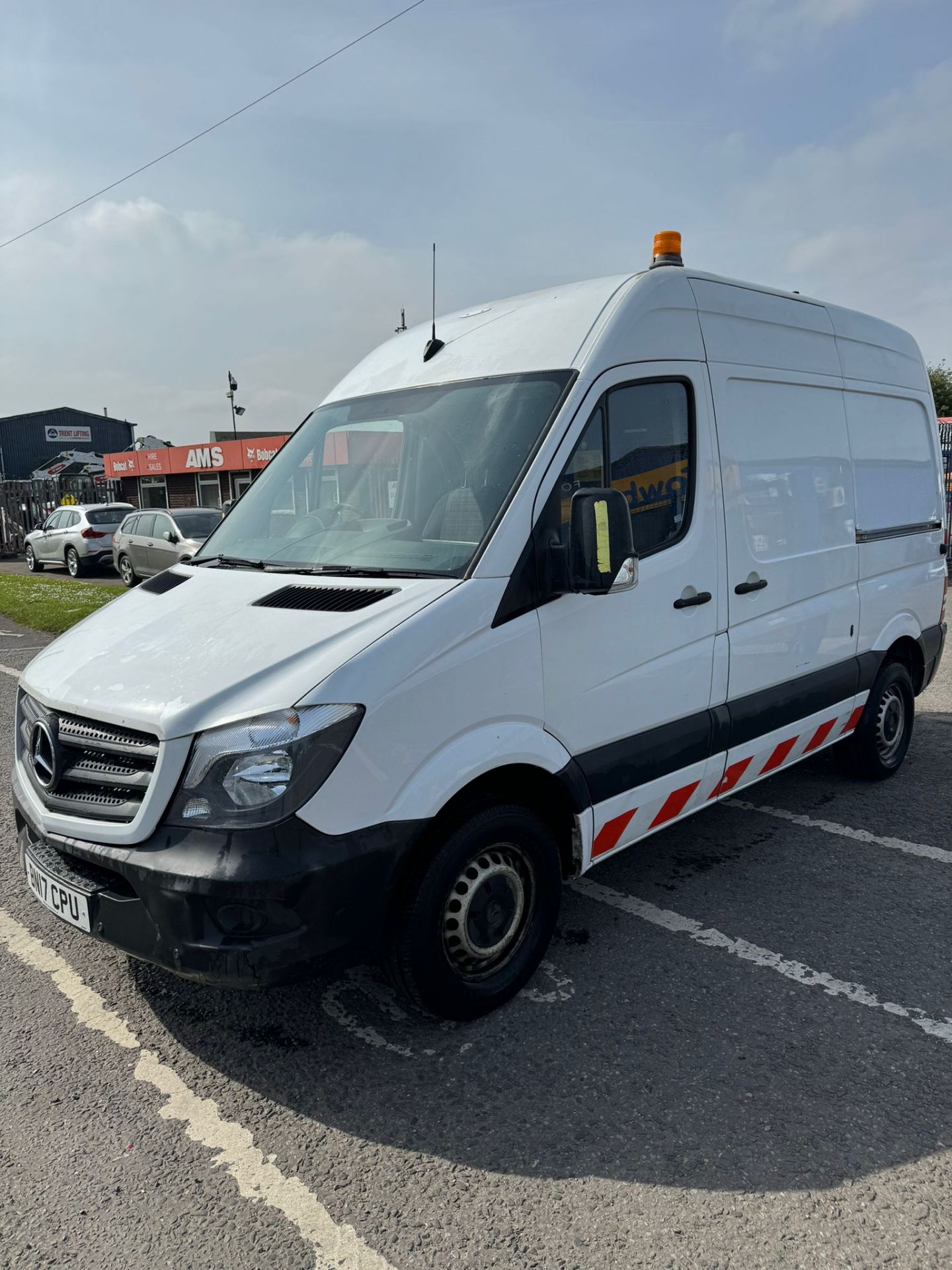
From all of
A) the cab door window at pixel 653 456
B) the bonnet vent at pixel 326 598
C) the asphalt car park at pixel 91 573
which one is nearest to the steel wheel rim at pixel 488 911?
the bonnet vent at pixel 326 598

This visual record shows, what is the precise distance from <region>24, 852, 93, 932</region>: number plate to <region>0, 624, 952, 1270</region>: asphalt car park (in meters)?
0.49

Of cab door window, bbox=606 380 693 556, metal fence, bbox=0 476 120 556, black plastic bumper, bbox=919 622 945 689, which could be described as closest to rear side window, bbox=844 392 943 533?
black plastic bumper, bbox=919 622 945 689

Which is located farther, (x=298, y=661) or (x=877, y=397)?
(x=877, y=397)

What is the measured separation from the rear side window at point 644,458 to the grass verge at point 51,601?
837 cm

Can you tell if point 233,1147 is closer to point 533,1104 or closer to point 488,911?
point 533,1104

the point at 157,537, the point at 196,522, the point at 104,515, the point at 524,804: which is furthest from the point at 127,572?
the point at 524,804

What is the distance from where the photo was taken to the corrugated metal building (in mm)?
66750

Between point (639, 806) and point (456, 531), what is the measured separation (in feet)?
4.33

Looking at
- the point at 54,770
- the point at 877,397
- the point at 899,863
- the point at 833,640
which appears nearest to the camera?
the point at 54,770

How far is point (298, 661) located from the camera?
268 cm

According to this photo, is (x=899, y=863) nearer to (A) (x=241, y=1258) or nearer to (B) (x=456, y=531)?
(B) (x=456, y=531)

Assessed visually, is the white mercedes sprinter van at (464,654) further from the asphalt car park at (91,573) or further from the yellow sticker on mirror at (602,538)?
the asphalt car park at (91,573)

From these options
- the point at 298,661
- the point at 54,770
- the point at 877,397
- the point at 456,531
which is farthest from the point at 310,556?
the point at 877,397

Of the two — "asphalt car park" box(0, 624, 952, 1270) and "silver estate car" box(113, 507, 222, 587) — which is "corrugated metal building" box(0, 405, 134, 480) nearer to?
"silver estate car" box(113, 507, 222, 587)
